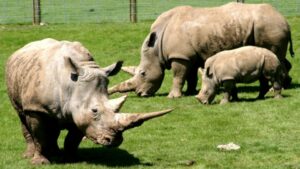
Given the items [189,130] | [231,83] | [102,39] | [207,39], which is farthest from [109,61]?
[189,130]

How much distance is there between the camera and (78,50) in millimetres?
10477

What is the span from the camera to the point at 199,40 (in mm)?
17234

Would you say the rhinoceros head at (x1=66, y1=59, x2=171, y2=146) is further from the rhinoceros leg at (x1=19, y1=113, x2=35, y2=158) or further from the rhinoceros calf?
the rhinoceros calf

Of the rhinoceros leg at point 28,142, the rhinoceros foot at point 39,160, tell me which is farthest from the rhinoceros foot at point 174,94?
the rhinoceros foot at point 39,160

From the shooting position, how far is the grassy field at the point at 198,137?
10.5m

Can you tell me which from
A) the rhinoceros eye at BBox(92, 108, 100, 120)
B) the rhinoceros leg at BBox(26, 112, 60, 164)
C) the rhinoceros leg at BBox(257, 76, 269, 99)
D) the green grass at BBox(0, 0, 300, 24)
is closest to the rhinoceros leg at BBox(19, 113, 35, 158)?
the rhinoceros leg at BBox(26, 112, 60, 164)

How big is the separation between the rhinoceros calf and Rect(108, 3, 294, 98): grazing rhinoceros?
1.55 metres

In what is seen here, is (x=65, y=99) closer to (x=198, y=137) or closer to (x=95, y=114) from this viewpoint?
(x=95, y=114)

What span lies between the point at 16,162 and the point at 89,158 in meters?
0.97

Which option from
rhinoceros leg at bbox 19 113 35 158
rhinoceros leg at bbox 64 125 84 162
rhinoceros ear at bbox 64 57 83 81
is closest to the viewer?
rhinoceros ear at bbox 64 57 83 81

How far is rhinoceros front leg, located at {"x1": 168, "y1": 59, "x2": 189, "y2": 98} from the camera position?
17047 mm

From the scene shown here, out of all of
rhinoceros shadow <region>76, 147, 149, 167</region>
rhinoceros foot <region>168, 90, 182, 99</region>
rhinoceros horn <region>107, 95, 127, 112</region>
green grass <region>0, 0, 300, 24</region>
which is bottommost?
green grass <region>0, 0, 300, 24</region>

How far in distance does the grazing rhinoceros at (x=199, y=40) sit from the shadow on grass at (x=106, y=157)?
5.69m

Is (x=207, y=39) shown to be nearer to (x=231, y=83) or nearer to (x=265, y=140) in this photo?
(x=231, y=83)
